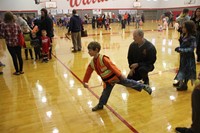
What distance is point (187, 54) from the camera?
3543mm

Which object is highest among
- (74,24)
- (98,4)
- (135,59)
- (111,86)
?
(98,4)

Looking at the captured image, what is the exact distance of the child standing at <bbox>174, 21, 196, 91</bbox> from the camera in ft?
11.1

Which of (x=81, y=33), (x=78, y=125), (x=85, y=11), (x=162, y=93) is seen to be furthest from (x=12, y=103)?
(x=85, y=11)

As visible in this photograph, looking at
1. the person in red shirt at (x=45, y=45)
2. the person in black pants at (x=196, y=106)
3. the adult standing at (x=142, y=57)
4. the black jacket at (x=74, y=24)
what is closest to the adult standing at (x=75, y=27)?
the black jacket at (x=74, y=24)

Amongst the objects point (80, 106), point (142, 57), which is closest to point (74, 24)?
point (142, 57)

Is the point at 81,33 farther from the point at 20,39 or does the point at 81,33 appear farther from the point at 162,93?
the point at 162,93

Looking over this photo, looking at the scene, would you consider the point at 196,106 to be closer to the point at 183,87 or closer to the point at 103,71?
the point at 103,71

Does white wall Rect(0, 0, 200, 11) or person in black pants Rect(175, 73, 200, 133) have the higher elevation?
white wall Rect(0, 0, 200, 11)

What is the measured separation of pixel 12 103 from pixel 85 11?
22.9 m

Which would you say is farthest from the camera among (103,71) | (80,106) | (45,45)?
(45,45)

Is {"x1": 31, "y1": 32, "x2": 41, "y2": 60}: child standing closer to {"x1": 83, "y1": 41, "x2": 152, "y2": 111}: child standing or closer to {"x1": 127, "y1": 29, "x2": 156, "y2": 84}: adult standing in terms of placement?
{"x1": 127, "y1": 29, "x2": 156, "y2": 84}: adult standing

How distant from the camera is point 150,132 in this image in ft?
8.36

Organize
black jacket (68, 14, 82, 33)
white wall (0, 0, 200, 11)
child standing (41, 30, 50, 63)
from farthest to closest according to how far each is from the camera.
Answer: white wall (0, 0, 200, 11) → black jacket (68, 14, 82, 33) → child standing (41, 30, 50, 63)

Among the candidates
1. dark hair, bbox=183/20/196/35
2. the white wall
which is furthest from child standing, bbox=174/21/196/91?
the white wall
